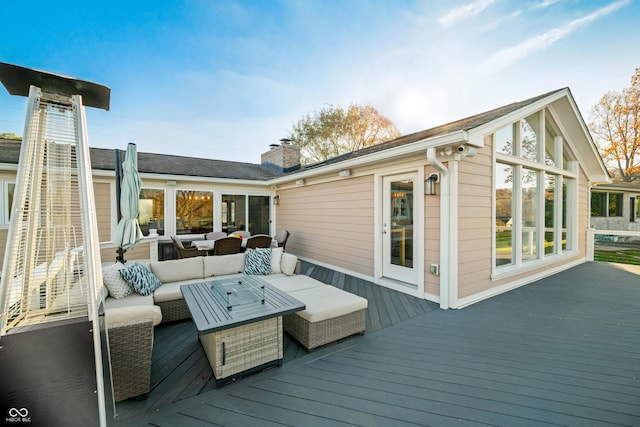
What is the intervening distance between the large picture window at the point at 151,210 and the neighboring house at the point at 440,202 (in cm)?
4

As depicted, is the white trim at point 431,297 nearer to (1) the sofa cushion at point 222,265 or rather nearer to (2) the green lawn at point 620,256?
(1) the sofa cushion at point 222,265

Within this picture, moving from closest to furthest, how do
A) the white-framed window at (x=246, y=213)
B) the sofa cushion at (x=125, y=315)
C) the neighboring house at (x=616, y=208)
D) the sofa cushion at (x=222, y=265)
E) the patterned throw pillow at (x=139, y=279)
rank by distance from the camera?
the sofa cushion at (x=125, y=315) < the patterned throw pillow at (x=139, y=279) < the sofa cushion at (x=222, y=265) < the white-framed window at (x=246, y=213) < the neighboring house at (x=616, y=208)

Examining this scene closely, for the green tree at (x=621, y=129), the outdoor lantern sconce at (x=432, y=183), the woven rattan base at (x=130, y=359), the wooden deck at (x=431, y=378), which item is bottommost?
the wooden deck at (x=431, y=378)

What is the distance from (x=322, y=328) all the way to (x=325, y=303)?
0.27 metres

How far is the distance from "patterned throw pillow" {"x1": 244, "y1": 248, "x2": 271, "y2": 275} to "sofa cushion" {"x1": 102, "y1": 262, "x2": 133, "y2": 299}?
1609mm

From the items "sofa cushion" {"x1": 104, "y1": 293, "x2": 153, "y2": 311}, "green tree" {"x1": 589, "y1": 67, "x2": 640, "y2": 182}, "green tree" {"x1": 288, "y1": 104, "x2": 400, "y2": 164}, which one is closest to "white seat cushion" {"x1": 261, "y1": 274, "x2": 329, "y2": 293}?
"sofa cushion" {"x1": 104, "y1": 293, "x2": 153, "y2": 311}

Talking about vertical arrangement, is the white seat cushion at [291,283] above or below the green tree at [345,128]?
below

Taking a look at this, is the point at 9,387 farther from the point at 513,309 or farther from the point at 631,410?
the point at 513,309

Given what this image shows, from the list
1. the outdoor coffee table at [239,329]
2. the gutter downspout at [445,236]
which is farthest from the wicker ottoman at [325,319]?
the gutter downspout at [445,236]

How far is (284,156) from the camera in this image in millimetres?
10891

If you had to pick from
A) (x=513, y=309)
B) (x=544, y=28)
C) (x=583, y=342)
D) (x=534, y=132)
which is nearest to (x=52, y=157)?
(x=583, y=342)

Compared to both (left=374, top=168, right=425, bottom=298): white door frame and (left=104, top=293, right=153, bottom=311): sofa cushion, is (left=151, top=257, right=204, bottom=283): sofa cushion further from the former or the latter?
(left=374, top=168, right=425, bottom=298): white door frame

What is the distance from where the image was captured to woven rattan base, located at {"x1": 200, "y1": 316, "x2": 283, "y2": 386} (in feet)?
7.14

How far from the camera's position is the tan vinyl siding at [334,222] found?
5480 mm
